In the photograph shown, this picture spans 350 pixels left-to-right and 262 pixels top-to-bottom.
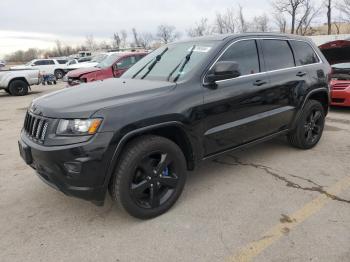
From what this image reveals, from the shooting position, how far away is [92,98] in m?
3.21

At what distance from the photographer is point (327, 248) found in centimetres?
281

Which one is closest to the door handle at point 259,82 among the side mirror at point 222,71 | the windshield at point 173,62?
the side mirror at point 222,71

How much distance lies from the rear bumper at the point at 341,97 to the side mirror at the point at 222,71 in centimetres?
518

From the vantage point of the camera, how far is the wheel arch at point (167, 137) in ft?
9.82

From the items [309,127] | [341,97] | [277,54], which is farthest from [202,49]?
[341,97]

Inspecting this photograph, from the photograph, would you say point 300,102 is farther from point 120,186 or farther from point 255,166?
point 120,186

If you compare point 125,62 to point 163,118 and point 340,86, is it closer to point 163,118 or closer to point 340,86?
point 340,86

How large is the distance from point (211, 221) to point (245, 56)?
2.07m

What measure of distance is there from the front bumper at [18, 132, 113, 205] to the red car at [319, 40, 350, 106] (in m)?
6.65

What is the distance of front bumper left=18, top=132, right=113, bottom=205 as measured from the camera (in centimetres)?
287

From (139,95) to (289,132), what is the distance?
8.74 feet

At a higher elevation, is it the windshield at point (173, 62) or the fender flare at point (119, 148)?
the windshield at point (173, 62)

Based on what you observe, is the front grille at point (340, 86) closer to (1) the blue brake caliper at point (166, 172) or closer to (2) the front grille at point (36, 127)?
(1) the blue brake caliper at point (166, 172)

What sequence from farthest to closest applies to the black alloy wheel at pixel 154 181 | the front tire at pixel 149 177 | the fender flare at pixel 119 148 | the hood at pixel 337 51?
the hood at pixel 337 51
the black alloy wheel at pixel 154 181
the front tire at pixel 149 177
the fender flare at pixel 119 148
